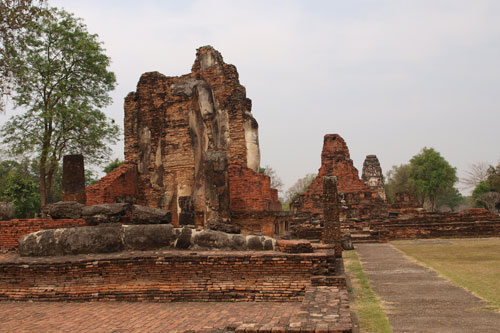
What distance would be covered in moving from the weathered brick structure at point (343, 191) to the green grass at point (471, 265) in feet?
34.9

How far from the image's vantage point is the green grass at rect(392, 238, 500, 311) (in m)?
6.95

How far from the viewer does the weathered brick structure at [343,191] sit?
24.9 metres

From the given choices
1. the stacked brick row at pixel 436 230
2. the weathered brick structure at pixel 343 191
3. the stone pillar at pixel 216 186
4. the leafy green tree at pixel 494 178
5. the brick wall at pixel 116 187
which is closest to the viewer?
the stone pillar at pixel 216 186

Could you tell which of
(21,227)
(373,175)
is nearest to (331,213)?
(21,227)

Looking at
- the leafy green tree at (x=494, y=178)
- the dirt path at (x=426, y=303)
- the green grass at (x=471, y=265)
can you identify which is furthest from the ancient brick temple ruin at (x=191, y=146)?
the leafy green tree at (x=494, y=178)

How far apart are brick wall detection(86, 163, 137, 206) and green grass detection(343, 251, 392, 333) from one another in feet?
26.0

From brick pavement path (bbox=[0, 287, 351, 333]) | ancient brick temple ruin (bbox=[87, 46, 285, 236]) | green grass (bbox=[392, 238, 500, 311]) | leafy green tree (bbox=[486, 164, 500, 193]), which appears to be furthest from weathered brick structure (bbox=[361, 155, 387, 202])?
brick pavement path (bbox=[0, 287, 351, 333])

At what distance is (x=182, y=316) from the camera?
236 inches

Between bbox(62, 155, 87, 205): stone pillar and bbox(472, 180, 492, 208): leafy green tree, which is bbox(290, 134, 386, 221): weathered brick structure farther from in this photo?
bbox(472, 180, 492, 208): leafy green tree

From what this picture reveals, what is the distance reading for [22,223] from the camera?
29.7 feet

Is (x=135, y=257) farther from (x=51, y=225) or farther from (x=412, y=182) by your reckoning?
(x=412, y=182)

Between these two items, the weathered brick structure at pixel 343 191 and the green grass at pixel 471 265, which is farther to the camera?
the weathered brick structure at pixel 343 191

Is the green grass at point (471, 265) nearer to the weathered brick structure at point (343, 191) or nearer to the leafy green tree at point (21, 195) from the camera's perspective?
the weathered brick structure at point (343, 191)

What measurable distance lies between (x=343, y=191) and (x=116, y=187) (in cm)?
1515
